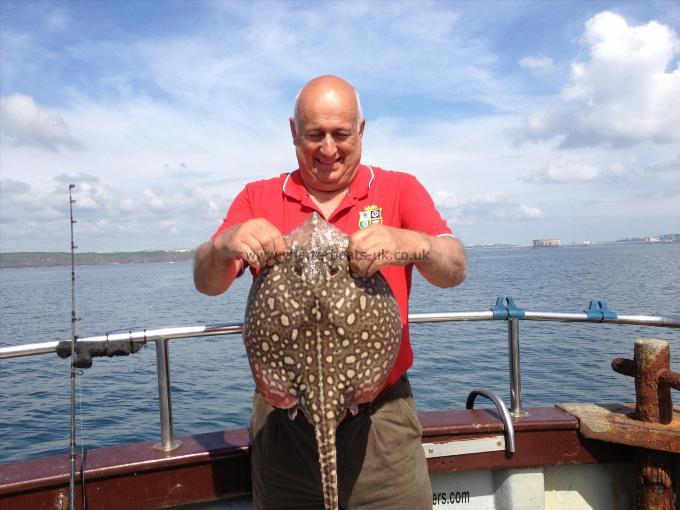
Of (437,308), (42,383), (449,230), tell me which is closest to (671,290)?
(437,308)

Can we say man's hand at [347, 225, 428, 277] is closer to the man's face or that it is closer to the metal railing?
the man's face

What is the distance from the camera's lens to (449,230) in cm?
274

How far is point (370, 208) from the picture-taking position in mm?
2895

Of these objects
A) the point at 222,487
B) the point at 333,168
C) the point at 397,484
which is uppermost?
the point at 333,168

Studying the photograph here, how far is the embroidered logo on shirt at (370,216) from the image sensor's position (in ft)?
9.43

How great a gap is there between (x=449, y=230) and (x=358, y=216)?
52cm

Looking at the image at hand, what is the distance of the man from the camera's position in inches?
106

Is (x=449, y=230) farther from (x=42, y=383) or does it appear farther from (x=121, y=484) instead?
(x=42, y=383)

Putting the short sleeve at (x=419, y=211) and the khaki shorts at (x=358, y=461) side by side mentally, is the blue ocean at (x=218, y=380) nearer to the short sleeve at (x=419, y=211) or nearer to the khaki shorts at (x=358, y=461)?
the khaki shorts at (x=358, y=461)

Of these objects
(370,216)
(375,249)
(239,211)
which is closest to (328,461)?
(375,249)

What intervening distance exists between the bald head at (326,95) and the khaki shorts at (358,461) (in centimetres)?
162

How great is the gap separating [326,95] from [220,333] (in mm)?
1879

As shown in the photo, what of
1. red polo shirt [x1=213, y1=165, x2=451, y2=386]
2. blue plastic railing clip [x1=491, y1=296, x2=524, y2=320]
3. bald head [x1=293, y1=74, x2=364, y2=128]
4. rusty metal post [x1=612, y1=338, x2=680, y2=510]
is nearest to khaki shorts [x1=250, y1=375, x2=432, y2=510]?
red polo shirt [x1=213, y1=165, x2=451, y2=386]

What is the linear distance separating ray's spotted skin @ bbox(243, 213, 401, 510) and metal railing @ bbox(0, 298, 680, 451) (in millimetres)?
1234
